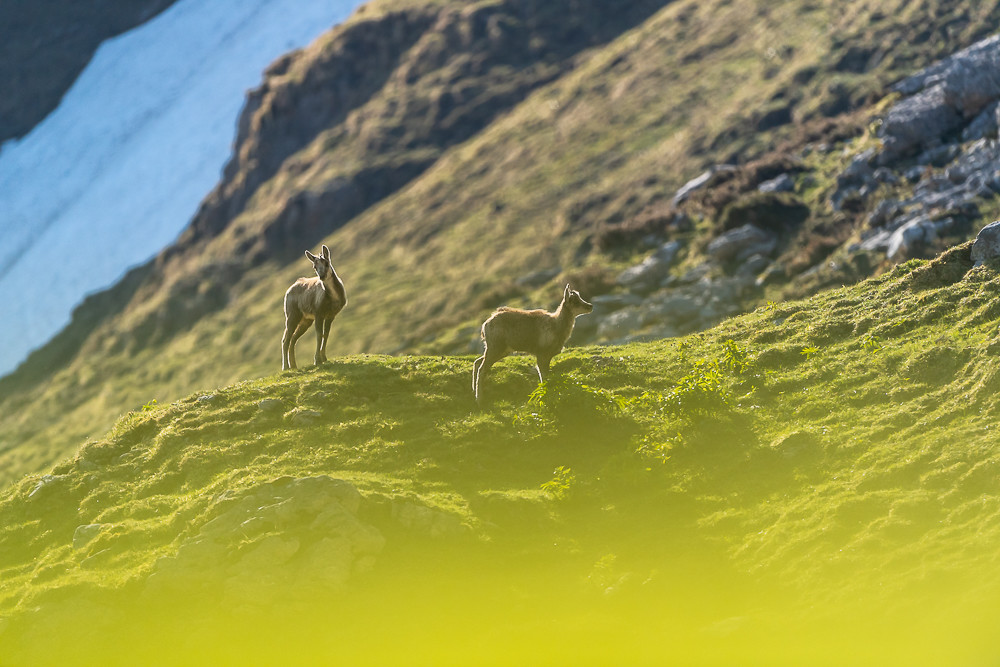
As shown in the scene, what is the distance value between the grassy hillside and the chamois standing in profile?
2.06 meters

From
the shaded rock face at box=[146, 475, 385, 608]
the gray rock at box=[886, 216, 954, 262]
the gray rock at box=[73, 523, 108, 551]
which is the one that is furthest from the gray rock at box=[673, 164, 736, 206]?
the gray rock at box=[73, 523, 108, 551]

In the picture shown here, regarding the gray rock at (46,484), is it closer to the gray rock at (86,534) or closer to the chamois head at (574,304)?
the gray rock at (86,534)

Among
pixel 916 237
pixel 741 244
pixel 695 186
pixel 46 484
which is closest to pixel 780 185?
pixel 695 186

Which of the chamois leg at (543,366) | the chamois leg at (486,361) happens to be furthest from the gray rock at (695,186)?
the chamois leg at (486,361)

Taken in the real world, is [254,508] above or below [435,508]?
above

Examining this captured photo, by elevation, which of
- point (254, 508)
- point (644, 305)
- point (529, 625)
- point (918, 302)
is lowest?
point (644, 305)

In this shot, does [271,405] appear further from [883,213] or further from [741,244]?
[883,213]

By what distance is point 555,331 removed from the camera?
20578 millimetres

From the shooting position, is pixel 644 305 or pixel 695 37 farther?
pixel 695 37

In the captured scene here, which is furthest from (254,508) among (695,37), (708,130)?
(695,37)

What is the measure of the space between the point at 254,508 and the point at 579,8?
385ft

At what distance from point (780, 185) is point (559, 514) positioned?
39.2 metres

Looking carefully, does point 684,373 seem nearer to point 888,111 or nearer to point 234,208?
point 888,111

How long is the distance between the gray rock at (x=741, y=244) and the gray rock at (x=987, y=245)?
2315 cm
